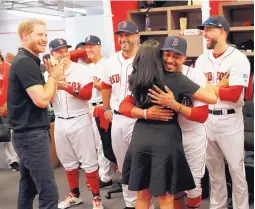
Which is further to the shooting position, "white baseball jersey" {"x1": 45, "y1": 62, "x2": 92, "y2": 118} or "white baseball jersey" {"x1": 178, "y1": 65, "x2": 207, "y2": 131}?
"white baseball jersey" {"x1": 45, "y1": 62, "x2": 92, "y2": 118}

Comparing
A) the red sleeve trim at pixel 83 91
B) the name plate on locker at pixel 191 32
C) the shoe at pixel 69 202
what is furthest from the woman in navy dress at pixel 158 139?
the name plate on locker at pixel 191 32

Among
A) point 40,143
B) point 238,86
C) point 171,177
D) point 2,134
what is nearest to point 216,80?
point 238,86

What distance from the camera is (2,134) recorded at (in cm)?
454

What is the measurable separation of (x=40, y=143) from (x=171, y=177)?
2.77 ft

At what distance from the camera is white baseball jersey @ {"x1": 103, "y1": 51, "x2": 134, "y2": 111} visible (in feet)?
9.83

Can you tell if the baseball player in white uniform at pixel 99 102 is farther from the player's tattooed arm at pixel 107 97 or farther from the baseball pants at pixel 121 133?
the baseball pants at pixel 121 133

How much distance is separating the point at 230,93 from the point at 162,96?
2.57 feet

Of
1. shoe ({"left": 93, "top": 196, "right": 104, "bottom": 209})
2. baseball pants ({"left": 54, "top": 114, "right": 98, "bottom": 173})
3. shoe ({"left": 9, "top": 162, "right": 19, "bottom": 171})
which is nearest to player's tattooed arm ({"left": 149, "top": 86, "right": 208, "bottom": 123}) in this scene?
baseball pants ({"left": 54, "top": 114, "right": 98, "bottom": 173})

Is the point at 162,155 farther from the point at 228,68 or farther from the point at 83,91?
the point at 83,91

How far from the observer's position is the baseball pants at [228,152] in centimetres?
298

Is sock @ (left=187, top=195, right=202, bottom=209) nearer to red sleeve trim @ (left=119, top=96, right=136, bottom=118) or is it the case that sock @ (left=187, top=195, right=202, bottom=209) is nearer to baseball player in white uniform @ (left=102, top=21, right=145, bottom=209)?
baseball player in white uniform @ (left=102, top=21, right=145, bottom=209)

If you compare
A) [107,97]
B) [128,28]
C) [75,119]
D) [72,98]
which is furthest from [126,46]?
[75,119]

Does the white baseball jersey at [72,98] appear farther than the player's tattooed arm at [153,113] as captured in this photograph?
Yes

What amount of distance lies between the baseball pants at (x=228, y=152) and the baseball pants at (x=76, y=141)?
100 cm
